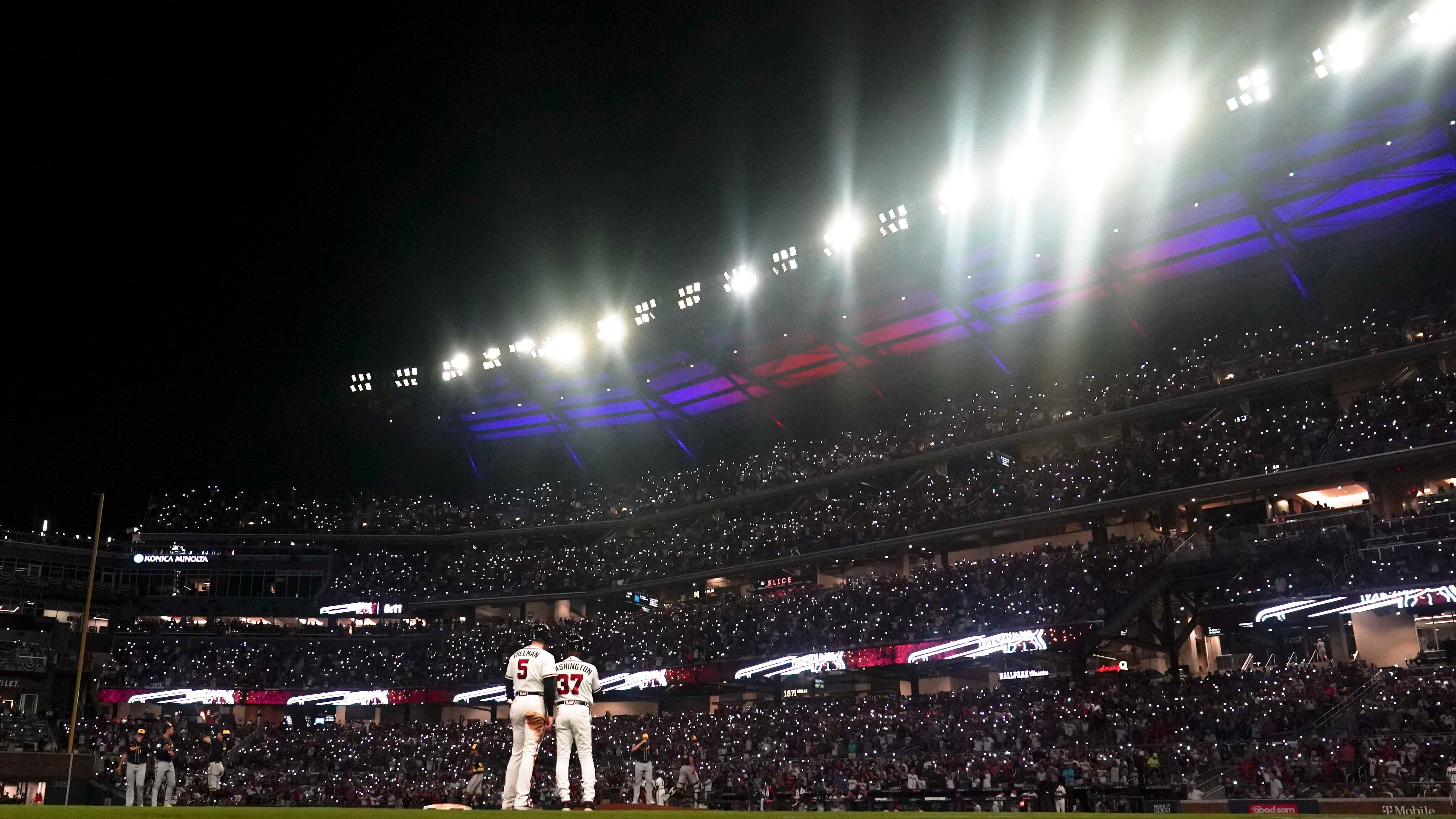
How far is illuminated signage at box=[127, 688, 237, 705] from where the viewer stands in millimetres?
46281

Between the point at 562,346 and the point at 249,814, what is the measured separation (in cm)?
3604

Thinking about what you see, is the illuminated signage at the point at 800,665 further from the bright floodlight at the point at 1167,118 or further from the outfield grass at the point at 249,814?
the outfield grass at the point at 249,814

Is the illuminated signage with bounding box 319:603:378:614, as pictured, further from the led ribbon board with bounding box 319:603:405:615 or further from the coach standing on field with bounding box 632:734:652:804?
the coach standing on field with bounding box 632:734:652:804

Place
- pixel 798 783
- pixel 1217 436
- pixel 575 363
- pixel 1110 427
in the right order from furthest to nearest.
Result: pixel 575 363
pixel 1110 427
pixel 1217 436
pixel 798 783

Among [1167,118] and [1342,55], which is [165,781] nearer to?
[1167,118]

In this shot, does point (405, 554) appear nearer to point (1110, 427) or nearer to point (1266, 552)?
point (1110, 427)

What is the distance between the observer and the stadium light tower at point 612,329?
1661 inches

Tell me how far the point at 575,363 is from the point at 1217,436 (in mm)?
25855

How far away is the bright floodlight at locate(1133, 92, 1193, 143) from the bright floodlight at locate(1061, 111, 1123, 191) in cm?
83

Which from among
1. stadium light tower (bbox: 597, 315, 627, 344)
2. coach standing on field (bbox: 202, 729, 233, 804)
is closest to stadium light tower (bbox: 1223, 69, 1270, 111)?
stadium light tower (bbox: 597, 315, 627, 344)

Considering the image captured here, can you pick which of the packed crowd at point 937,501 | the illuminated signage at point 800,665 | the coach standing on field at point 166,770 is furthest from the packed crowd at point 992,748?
the coach standing on field at point 166,770

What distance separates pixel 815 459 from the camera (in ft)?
152

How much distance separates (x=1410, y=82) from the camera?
26.5 m

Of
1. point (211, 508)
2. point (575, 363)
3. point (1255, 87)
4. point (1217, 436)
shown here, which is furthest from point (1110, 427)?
point (211, 508)
